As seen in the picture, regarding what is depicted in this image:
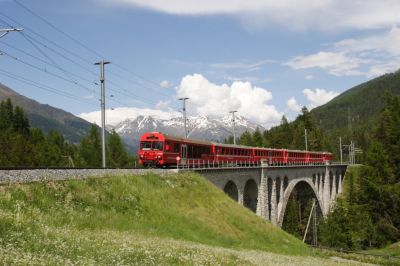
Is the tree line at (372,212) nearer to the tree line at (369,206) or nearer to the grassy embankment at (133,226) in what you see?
the tree line at (369,206)

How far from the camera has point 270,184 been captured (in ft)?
201

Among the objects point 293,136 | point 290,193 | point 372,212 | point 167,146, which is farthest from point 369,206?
point 293,136

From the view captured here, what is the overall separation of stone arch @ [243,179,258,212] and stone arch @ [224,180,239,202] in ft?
20.6

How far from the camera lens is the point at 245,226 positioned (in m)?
33.2

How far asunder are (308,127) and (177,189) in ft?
390

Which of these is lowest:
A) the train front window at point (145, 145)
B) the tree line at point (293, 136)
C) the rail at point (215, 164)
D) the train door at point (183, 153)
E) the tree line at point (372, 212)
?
the tree line at point (372, 212)

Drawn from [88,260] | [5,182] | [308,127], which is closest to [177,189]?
[5,182]

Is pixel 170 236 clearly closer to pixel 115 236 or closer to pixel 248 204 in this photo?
pixel 115 236

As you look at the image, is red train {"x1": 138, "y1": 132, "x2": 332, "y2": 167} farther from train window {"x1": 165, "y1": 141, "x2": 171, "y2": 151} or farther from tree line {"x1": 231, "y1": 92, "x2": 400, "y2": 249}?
tree line {"x1": 231, "y1": 92, "x2": 400, "y2": 249}

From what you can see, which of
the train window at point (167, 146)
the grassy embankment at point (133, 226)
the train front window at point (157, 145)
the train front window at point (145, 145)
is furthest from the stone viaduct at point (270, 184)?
the grassy embankment at point (133, 226)

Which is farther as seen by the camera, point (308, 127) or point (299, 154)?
point (308, 127)

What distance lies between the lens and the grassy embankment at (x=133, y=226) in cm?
1243

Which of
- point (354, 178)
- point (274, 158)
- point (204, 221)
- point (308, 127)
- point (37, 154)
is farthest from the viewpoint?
point (308, 127)

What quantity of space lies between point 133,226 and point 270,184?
135 feet
